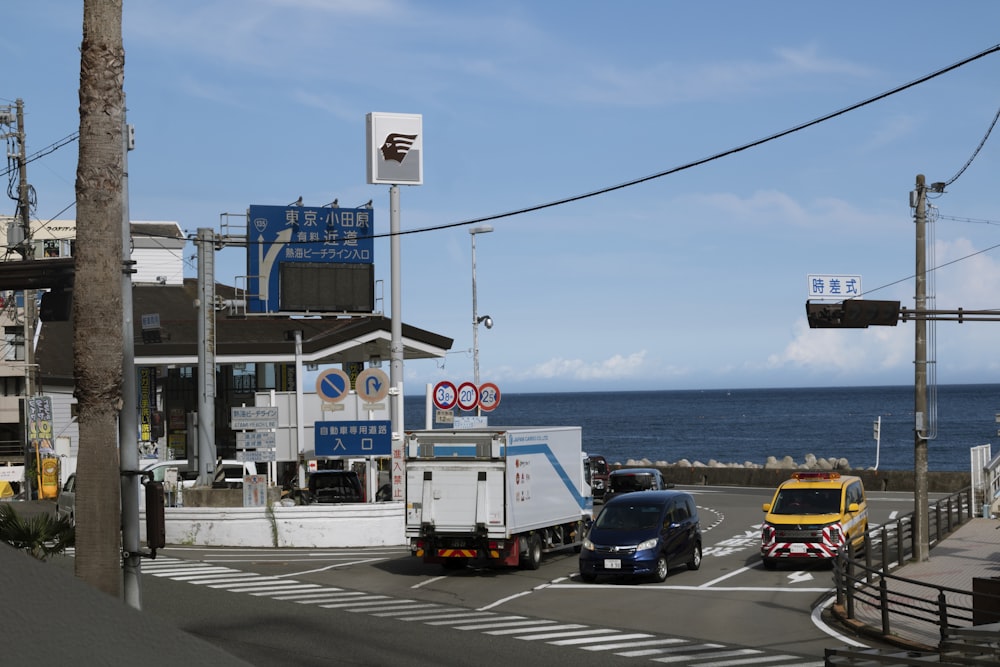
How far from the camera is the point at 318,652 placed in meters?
16.3

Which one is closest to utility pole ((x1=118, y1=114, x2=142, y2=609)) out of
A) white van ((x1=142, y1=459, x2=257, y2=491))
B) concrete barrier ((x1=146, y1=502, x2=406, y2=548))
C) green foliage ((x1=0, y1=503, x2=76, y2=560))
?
green foliage ((x1=0, y1=503, x2=76, y2=560))

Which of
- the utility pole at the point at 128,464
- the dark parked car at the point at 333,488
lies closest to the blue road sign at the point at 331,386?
the dark parked car at the point at 333,488

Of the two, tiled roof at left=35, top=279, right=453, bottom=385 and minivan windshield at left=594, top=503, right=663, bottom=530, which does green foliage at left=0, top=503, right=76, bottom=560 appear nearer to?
minivan windshield at left=594, top=503, right=663, bottom=530

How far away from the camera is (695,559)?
27.2 m

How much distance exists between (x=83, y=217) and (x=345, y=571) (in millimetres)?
15160

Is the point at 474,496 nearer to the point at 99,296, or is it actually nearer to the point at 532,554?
the point at 532,554

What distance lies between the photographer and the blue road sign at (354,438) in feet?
110

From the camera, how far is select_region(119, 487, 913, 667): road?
16.7 m

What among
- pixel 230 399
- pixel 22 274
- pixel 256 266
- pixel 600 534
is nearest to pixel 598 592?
pixel 600 534

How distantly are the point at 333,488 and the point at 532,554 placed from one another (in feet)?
33.4

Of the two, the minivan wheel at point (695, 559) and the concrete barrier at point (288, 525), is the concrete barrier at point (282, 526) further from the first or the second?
the minivan wheel at point (695, 559)

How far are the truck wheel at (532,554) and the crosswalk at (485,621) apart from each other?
4.76m

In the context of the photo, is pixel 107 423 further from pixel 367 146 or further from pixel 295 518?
pixel 367 146

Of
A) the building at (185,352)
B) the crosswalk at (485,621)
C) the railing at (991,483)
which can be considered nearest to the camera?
the crosswalk at (485,621)
